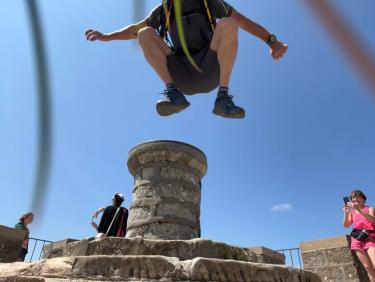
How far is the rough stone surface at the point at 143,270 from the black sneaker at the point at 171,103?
1265 millimetres

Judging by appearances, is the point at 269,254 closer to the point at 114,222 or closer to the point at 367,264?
the point at 367,264

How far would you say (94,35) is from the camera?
3.18 m

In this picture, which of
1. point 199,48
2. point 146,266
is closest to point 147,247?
point 146,266

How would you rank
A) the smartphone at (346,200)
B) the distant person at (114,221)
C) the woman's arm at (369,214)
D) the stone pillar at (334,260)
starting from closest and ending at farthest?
1. the woman's arm at (369,214)
2. the smartphone at (346,200)
3. the distant person at (114,221)
4. the stone pillar at (334,260)

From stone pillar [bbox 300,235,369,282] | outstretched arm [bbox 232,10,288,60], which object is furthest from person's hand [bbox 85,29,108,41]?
stone pillar [bbox 300,235,369,282]

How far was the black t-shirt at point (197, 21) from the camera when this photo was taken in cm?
284

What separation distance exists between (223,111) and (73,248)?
1796mm

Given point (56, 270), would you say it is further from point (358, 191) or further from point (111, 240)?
point (358, 191)

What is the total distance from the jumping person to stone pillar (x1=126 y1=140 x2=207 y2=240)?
5.00 feet

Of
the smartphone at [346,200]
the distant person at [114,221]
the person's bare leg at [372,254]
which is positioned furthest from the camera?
the distant person at [114,221]

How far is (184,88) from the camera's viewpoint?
10.4ft

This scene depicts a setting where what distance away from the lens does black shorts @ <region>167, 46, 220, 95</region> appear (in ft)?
9.55

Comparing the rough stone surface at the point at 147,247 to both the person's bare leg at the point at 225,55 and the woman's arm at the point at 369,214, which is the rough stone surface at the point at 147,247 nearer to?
the person's bare leg at the point at 225,55

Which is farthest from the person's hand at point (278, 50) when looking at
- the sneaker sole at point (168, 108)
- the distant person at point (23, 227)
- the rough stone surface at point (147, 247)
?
the distant person at point (23, 227)
